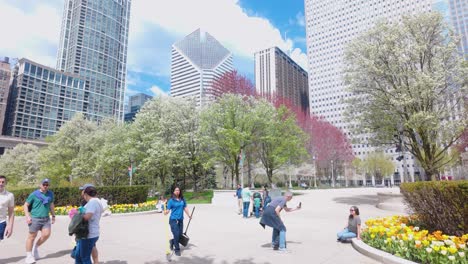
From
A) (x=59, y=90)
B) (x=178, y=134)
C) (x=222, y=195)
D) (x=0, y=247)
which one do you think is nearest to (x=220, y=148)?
(x=178, y=134)

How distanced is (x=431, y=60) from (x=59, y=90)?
15538 centimetres

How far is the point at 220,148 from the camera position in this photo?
29859 mm

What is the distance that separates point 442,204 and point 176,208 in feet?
21.6

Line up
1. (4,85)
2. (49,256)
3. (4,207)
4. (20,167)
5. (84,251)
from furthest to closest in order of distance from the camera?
(4,85) < (20,167) < (49,256) < (4,207) < (84,251)

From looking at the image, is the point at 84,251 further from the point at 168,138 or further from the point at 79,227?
the point at 168,138

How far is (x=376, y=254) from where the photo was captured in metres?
6.13

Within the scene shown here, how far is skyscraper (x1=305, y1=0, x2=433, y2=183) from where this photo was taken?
5128 inches

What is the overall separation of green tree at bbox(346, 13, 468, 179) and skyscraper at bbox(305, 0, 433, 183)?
4453 inches

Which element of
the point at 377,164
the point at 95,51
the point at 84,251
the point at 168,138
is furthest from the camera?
the point at 95,51

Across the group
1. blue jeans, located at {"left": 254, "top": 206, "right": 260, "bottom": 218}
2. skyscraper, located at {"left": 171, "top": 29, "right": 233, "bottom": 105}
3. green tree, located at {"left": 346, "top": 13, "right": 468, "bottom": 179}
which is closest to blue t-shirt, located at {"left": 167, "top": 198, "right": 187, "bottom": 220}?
blue jeans, located at {"left": 254, "top": 206, "right": 260, "bottom": 218}

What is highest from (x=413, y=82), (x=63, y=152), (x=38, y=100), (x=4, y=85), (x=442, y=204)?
(x=4, y=85)

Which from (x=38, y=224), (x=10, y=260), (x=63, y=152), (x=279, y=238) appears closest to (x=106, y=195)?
(x=10, y=260)

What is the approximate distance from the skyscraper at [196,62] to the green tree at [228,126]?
81121 mm

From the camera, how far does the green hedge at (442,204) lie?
5.87 metres
